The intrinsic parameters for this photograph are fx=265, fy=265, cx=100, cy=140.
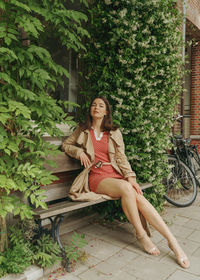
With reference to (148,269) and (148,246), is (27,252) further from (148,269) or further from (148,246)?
(148,246)

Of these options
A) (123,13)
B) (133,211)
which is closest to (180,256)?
(133,211)

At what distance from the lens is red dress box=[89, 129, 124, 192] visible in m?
3.11

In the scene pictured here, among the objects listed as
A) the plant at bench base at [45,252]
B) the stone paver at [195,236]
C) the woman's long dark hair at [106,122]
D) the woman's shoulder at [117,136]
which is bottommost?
the stone paver at [195,236]

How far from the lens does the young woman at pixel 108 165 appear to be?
9.27 feet

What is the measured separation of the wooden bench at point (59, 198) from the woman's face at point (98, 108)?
2.03ft

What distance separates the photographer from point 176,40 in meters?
3.80

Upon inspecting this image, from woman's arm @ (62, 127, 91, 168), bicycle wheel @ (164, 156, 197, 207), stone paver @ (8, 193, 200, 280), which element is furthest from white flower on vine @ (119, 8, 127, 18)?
stone paver @ (8, 193, 200, 280)

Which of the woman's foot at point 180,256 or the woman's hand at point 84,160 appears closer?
the woman's foot at point 180,256

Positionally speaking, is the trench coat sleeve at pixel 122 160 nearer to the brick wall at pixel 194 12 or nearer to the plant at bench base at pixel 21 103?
the plant at bench base at pixel 21 103

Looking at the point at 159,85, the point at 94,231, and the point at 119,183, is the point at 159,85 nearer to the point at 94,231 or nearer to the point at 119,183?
the point at 119,183

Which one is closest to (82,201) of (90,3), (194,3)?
(90,3)

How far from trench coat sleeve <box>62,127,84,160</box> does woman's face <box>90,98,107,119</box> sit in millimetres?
282

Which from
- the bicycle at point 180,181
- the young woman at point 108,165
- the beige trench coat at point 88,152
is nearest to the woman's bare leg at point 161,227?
the young woman at point 108,165

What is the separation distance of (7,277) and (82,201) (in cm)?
96
